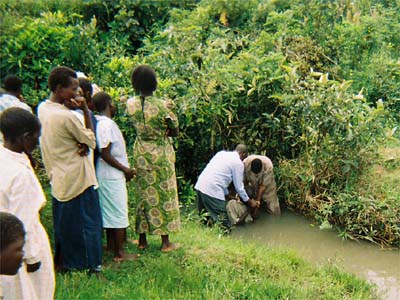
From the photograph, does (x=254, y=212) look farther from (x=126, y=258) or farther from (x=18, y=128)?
(x=18, y=128)

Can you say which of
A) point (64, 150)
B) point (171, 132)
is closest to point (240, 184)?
point (171, 132)

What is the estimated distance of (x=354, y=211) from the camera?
255 inches

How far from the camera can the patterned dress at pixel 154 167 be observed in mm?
4633

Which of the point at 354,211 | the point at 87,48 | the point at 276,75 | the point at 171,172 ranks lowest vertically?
the point at 354,211

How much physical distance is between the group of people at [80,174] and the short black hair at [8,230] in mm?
385

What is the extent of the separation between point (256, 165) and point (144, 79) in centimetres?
273

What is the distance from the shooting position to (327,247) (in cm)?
620

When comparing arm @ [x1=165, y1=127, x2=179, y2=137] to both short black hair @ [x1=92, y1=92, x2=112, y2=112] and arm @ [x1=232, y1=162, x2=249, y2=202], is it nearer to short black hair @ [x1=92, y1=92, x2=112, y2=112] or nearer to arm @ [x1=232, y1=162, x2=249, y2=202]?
short black hair @ [x1=92, y1=92, x2=112, y2=112]

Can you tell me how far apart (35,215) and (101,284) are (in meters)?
1.27

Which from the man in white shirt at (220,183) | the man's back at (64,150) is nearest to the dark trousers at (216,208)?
the man in white shirt at (220,183)

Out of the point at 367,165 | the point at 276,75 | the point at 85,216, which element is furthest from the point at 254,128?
the point at 85,216

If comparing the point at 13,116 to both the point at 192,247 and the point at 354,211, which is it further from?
the point at 354,211

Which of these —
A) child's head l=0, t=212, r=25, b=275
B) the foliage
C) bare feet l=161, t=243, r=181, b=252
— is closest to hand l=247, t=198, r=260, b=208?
the foliage

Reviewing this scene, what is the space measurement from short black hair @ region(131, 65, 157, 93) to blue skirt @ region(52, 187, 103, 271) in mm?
965
